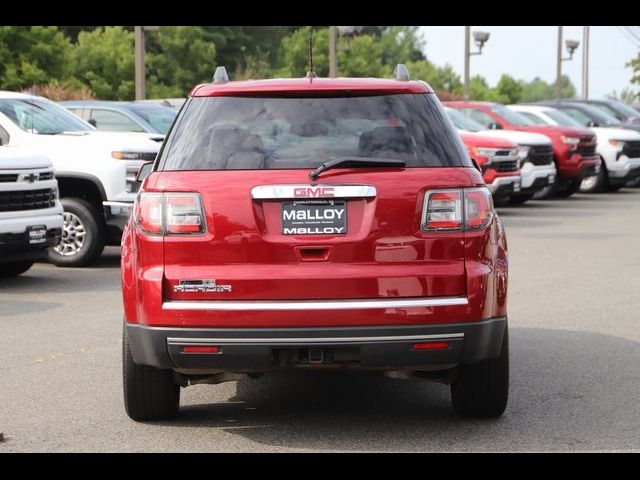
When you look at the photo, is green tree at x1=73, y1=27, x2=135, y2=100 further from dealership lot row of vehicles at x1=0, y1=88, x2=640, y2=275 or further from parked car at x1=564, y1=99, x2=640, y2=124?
dealership lot row of vehicles at x1=0, y1=88, x2=640, y2=275

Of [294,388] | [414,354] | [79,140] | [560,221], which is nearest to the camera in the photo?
[414,354]

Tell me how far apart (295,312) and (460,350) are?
2.48 ft

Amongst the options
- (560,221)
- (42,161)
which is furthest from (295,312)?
(560,221)

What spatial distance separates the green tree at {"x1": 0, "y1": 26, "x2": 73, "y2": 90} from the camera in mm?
41281

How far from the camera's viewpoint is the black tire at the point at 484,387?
249 inches

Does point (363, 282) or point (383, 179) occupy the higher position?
point (383, 179)

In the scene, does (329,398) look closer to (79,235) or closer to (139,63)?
(79,235)

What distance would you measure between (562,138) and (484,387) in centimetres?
1917

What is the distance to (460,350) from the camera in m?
5.85

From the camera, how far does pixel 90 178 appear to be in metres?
13.7

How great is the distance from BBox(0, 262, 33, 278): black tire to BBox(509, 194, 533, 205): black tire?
41.2 ft

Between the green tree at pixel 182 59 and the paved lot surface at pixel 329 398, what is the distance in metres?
57.9
